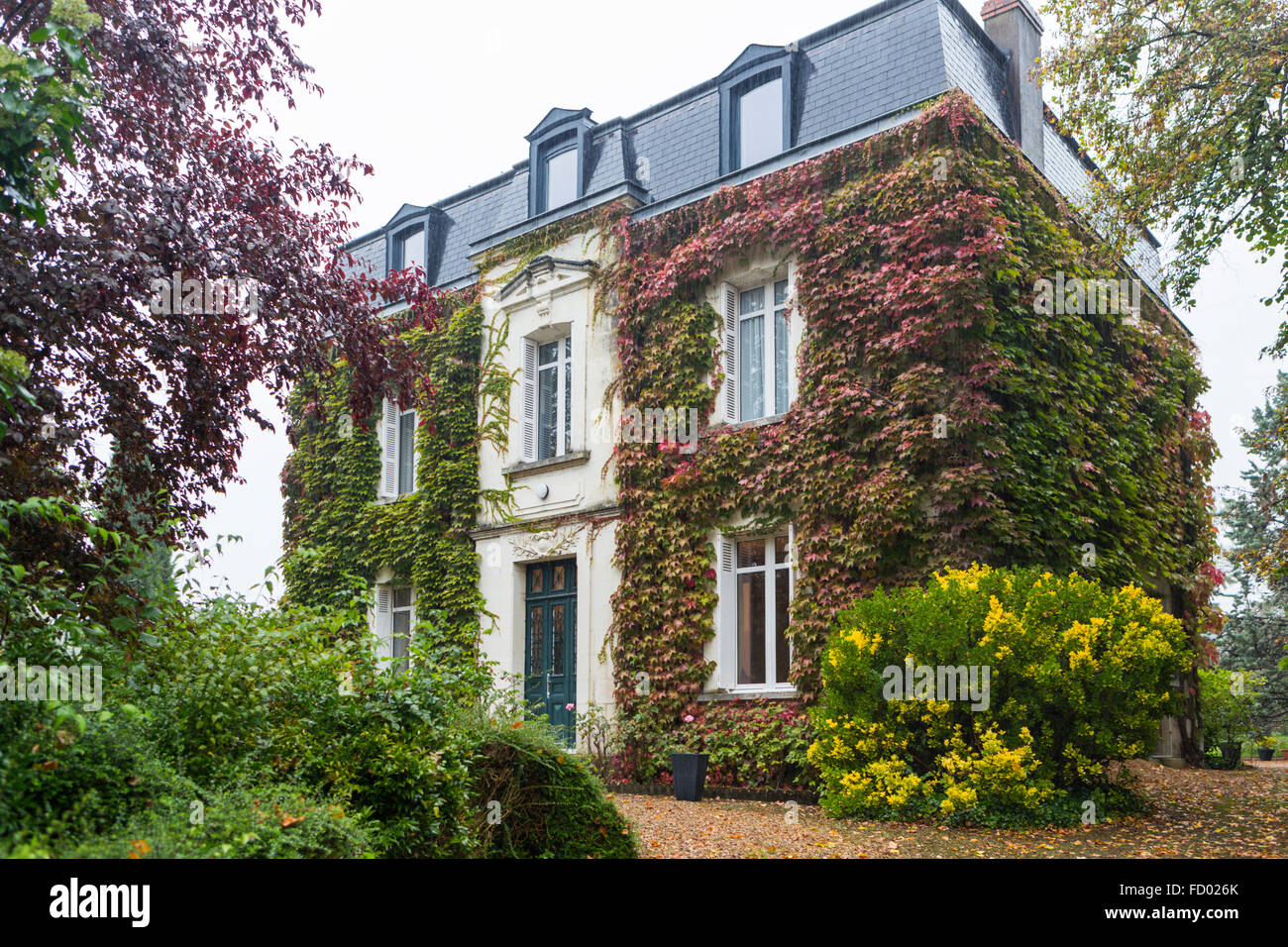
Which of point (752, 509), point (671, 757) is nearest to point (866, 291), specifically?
point (752, 509)

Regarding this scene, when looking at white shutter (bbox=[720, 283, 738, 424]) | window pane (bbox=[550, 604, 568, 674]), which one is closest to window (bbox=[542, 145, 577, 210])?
white shutter (bbox=[720, 283, 738, 424])

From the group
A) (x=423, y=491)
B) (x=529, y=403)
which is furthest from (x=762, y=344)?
(x=423, y=491)

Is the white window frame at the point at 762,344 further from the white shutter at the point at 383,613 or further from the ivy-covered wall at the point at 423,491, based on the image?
the white shutter at the point at 383,613

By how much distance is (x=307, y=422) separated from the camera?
18.6 meters

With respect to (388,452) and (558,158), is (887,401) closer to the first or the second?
(558,158)

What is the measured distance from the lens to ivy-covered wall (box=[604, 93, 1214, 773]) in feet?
35.8

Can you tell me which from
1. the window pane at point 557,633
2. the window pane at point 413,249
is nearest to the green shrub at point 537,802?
the window pane at point 557,633

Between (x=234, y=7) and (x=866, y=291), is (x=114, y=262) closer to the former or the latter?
(x=234, y=7)

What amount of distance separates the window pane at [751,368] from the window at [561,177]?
4.18 m

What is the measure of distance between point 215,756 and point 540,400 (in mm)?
10820

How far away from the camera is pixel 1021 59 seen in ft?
45.9

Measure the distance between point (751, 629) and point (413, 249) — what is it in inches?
400

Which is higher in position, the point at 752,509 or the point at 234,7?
the point at 234,7
